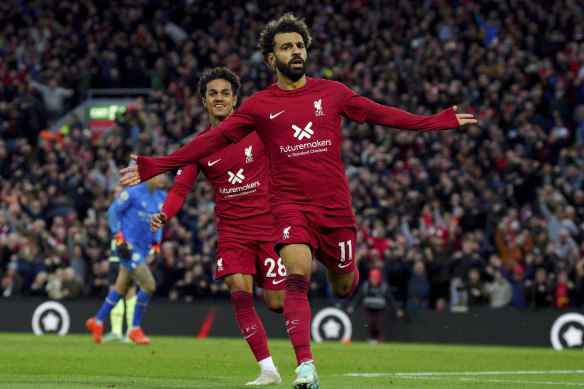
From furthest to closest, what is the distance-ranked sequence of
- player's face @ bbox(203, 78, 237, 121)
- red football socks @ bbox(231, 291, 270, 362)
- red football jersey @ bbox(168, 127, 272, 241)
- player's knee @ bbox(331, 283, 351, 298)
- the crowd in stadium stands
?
the crowd in stadium stands, player's face @ bbox(203, 78, 237, 121), red football jersey @ bbox(168, 127, 272, 241), red football socks @ bbox(231, 291, 270, 362), player's knee @ bbox(331, 283, 351, 298)

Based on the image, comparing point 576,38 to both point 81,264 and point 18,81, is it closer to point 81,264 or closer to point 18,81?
point 81,264

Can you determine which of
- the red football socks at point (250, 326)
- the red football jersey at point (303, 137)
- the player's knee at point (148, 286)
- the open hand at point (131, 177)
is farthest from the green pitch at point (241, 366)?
the open hand at point (131, 177)

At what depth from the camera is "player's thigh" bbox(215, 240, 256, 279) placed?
372 inches

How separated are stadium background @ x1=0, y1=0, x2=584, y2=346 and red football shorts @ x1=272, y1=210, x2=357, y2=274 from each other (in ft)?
35.8

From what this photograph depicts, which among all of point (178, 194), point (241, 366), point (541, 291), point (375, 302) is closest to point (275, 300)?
point (178, 194)

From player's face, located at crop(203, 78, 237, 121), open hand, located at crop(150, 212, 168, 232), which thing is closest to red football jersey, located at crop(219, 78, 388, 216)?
open hand, located at crop(150, 212, 168, 232)

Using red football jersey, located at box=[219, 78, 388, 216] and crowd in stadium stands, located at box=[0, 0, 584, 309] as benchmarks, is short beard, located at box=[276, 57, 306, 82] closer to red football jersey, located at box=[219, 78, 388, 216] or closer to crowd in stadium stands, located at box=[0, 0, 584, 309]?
red football jersey, located at box=[219, 78, 388, 216]

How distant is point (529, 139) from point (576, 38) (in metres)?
3.95

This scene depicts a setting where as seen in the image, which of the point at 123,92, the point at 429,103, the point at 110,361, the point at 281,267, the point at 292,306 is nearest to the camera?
the point at 292,306

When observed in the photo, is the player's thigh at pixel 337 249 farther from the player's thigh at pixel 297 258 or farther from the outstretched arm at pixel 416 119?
the outstretched arm at pixel 416 119

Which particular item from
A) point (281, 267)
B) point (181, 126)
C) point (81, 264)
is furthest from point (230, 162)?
point (181, 126)

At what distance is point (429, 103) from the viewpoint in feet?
75.4

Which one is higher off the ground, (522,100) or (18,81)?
(18,81)

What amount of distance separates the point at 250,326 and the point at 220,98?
91.3 inches
